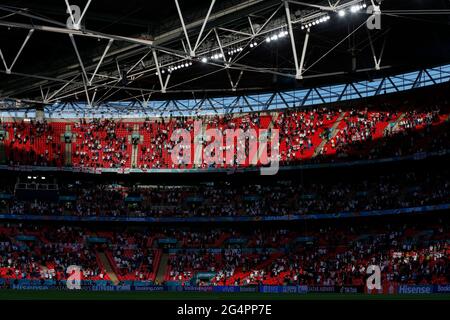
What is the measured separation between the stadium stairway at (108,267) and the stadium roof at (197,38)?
14.6 metres

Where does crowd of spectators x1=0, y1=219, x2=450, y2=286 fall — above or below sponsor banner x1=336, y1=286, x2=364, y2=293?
above

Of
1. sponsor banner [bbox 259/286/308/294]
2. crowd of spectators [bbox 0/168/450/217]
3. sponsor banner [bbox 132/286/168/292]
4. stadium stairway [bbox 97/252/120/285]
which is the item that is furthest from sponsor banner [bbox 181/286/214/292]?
crowd of spectators [bbox 0/168/450/217]

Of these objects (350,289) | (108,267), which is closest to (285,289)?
(350,289)

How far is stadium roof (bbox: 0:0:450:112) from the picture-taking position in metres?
33.3

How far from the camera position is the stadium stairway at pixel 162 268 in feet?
171

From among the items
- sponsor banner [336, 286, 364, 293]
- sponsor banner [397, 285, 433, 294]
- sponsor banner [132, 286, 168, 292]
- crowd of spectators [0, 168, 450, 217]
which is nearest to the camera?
sponsor banner [397, 285, 433, 294]

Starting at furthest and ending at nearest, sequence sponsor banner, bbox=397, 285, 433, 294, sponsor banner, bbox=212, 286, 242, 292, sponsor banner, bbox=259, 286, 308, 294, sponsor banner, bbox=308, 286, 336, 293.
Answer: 1. sponsor banner, bbox=212, 286, 242, 292
2. sponsor banner, bbox=259, 286, 308, 294
3. sponsor banner, bbox=308, 286, 336, 293
4. sponsor banner, bbox=397, 285, 433, 294

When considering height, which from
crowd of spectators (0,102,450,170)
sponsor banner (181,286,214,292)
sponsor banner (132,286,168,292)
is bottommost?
sponsor banner (132,286,168,292)

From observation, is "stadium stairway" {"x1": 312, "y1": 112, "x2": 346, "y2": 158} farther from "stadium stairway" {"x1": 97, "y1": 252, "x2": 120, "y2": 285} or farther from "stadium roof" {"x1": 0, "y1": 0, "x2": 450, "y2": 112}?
"stadium stairway" {"x1": 97, "y1": 252, "x2": 120, "y2": 285}

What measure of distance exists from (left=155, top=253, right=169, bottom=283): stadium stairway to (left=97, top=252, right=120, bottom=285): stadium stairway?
3215mm

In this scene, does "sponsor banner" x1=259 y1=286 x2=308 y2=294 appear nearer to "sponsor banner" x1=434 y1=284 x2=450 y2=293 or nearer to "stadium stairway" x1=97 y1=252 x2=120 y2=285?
"sponsor banner" x1=434 y1=284 x2=450 y2=293

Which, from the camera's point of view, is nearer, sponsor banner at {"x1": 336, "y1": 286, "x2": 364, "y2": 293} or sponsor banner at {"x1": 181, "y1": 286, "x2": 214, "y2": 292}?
sponsor banner at {"x1": 336, "y1": 286, "x2": 364, "y2": 293}
